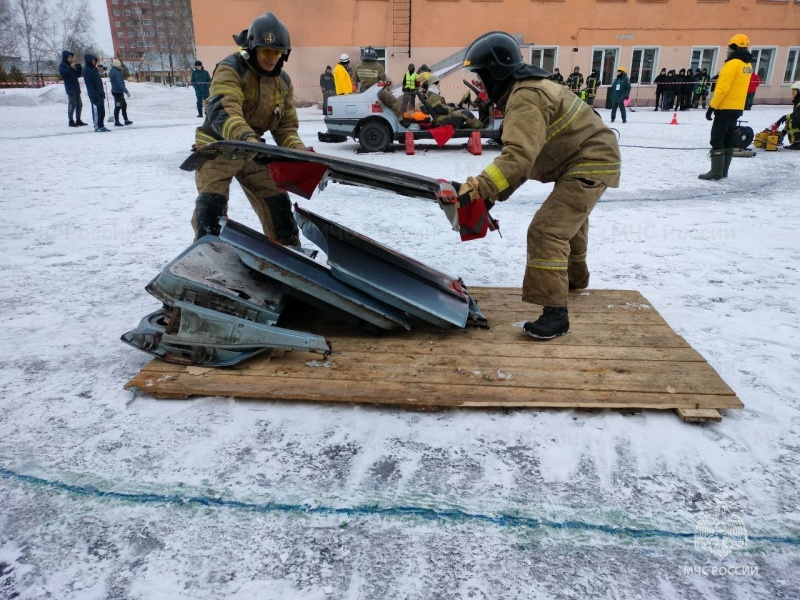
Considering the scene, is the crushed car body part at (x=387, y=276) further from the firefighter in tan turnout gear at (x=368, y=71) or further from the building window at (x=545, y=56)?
the building window at (x=545, y=56)

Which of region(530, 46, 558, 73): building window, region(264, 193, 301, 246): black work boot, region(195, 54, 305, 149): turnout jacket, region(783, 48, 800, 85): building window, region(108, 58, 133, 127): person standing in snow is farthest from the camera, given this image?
region(783, 48, 800, 85): building window

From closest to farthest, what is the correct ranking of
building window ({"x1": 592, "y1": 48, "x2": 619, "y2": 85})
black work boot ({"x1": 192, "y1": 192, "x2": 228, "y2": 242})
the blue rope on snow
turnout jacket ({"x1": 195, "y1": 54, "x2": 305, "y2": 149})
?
the blue rope on snow, turnout jacket ({"x1": 195, "y1": 54, "x2": 305, "y2": 149}), black work boot ({"x1": 192, "y1": 192, "x2": 228, "y2": 242}), building window ({"x1": 592, "y1": 48, "x2": 619, "y2": 85})

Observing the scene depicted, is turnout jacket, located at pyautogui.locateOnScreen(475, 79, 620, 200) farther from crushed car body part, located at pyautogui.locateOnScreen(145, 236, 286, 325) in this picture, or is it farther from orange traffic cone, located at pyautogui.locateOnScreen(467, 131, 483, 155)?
orange traffic cone, located at pyautogui.locateOnScreen(467, 131, 483, 155)

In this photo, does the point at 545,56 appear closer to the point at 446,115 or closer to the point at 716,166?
the point at 446,115

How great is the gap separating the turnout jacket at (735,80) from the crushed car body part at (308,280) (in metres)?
6.93

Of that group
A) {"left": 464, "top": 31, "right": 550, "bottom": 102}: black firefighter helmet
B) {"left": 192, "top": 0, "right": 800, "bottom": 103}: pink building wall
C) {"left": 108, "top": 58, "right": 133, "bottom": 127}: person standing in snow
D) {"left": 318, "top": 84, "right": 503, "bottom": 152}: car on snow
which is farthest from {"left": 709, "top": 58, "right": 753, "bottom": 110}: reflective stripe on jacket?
{"left": 192, "top": 0, "right": 800, "bottom": 103}: pink building wall

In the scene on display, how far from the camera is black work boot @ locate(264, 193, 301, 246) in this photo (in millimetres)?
3820

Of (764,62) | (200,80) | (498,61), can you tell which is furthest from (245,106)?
(764,62)

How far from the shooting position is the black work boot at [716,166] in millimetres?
7660

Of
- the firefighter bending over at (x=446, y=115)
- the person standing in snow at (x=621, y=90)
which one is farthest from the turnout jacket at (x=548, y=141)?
the person standing in snow at (x=621, y=90)

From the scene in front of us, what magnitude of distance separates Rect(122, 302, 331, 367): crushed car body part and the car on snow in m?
7.89

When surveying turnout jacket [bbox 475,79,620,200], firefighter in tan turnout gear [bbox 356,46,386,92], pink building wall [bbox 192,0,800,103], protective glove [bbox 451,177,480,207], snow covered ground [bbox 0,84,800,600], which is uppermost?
pink building wall [bbox 192,0,800,103]

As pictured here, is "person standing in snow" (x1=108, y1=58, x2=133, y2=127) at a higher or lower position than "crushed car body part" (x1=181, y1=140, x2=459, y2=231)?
higher

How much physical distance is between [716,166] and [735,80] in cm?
114
